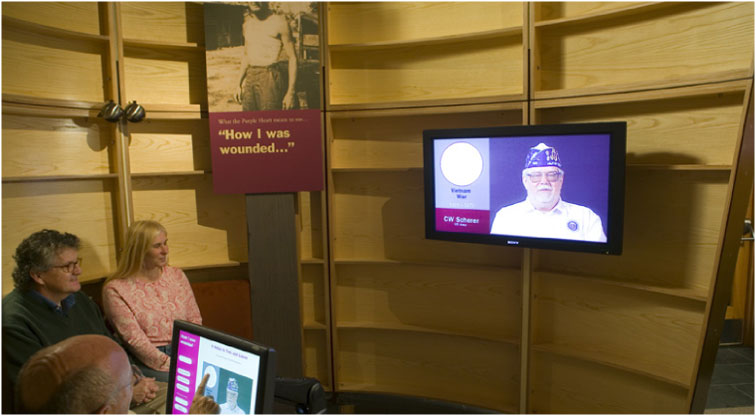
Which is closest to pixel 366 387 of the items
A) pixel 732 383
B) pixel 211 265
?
pixel 211 265

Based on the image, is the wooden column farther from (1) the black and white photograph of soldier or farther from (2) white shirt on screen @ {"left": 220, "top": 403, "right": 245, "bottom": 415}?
(2) white shirt on screen @ {"left": 220, "top": 403, "right": 245, "bottom": 415}

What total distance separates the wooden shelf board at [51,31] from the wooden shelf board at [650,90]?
266cm

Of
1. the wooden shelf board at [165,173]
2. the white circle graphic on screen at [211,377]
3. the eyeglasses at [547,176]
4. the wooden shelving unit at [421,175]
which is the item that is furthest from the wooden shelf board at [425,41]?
the white circle graphic on screen at [211,377]

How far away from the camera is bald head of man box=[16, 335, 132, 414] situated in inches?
44.0

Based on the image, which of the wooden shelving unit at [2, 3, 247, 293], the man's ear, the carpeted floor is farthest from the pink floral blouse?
the carpeted floor

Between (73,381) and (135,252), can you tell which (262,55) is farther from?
(73,381)

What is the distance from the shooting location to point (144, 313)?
2.79 metres

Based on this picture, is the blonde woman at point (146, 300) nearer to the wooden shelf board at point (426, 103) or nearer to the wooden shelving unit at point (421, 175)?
the wooden shelving unit at point (421, 175)

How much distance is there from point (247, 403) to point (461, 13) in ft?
9.44

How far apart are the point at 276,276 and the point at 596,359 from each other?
2036mm

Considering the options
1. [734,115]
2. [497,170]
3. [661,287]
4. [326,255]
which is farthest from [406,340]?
[734,115]

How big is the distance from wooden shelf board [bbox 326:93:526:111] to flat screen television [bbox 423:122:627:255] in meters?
0.24

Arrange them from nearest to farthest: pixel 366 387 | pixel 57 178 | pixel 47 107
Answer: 1. pixel 47 107
2. pixel 57 178
3. pixel 366 387

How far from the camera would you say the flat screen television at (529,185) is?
2752mm
